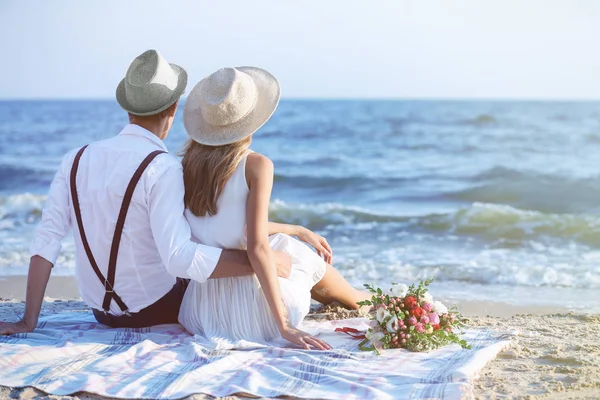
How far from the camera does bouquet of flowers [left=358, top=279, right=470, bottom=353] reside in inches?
155

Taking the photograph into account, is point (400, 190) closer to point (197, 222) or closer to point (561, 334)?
point (561, 334)

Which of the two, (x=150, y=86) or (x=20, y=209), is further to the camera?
(x=20, y=209)

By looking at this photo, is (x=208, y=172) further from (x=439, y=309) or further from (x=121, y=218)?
(x=439, y=309)

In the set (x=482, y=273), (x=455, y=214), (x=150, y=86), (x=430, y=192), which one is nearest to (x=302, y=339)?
(x=150, y=86)

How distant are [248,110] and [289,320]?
1117 mm

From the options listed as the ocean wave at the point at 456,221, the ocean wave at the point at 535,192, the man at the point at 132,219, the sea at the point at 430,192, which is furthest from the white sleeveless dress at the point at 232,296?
the ocean wave at the point at 535,192

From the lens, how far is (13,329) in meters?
4.06

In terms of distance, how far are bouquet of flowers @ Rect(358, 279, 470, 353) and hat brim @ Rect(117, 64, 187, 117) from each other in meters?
1.46

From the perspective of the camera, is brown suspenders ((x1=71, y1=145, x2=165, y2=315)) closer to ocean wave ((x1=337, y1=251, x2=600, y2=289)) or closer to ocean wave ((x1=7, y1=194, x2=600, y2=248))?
ocean wave ((x1=337, y1=251, x2=600, y2=289))

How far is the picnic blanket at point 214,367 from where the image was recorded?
3389mm

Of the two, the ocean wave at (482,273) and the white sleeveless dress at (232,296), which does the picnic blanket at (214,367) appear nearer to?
the white sleeveless dress at (232,296)

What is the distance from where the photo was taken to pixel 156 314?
422cm

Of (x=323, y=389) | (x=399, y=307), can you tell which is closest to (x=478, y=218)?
(x=399, y=307)

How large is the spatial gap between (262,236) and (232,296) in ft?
1.47
